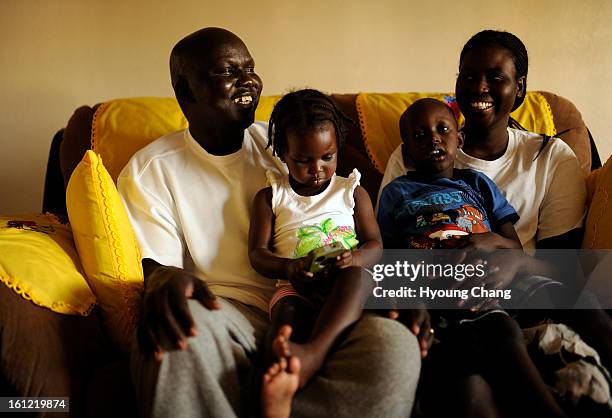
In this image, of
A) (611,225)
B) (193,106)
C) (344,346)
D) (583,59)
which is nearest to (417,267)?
(344,346)

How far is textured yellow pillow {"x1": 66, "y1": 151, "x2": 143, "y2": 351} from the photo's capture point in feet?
4.84

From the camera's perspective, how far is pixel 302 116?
5.11 feet

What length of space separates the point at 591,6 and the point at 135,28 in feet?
5.98

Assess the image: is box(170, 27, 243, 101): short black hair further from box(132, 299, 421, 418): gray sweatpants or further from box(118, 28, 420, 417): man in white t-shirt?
box(132, 299, 421, 418): gray sweatpants

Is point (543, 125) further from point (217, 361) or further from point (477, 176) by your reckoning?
point (217, 361)

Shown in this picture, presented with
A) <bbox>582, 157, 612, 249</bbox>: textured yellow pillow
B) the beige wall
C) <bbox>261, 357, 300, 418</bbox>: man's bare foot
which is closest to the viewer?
<bbox>261, 357, 300, 418</bbox>: man's bare foot

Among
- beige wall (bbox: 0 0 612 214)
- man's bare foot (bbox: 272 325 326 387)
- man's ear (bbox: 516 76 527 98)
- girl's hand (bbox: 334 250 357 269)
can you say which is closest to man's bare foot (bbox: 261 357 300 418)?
man's bare foot (bbox: 272 325 326 387)

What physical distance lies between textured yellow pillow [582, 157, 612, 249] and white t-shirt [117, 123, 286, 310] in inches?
34.2

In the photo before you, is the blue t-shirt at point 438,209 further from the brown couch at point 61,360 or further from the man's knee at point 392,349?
the brown couch at point 61,360

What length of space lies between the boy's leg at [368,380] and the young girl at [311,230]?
0.04m

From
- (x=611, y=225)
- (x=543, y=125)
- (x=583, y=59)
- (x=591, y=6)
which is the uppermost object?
(x=591, y=6)

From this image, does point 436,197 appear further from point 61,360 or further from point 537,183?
point 61,360

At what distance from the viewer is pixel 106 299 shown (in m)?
1.48

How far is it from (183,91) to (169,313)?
2.45ft
